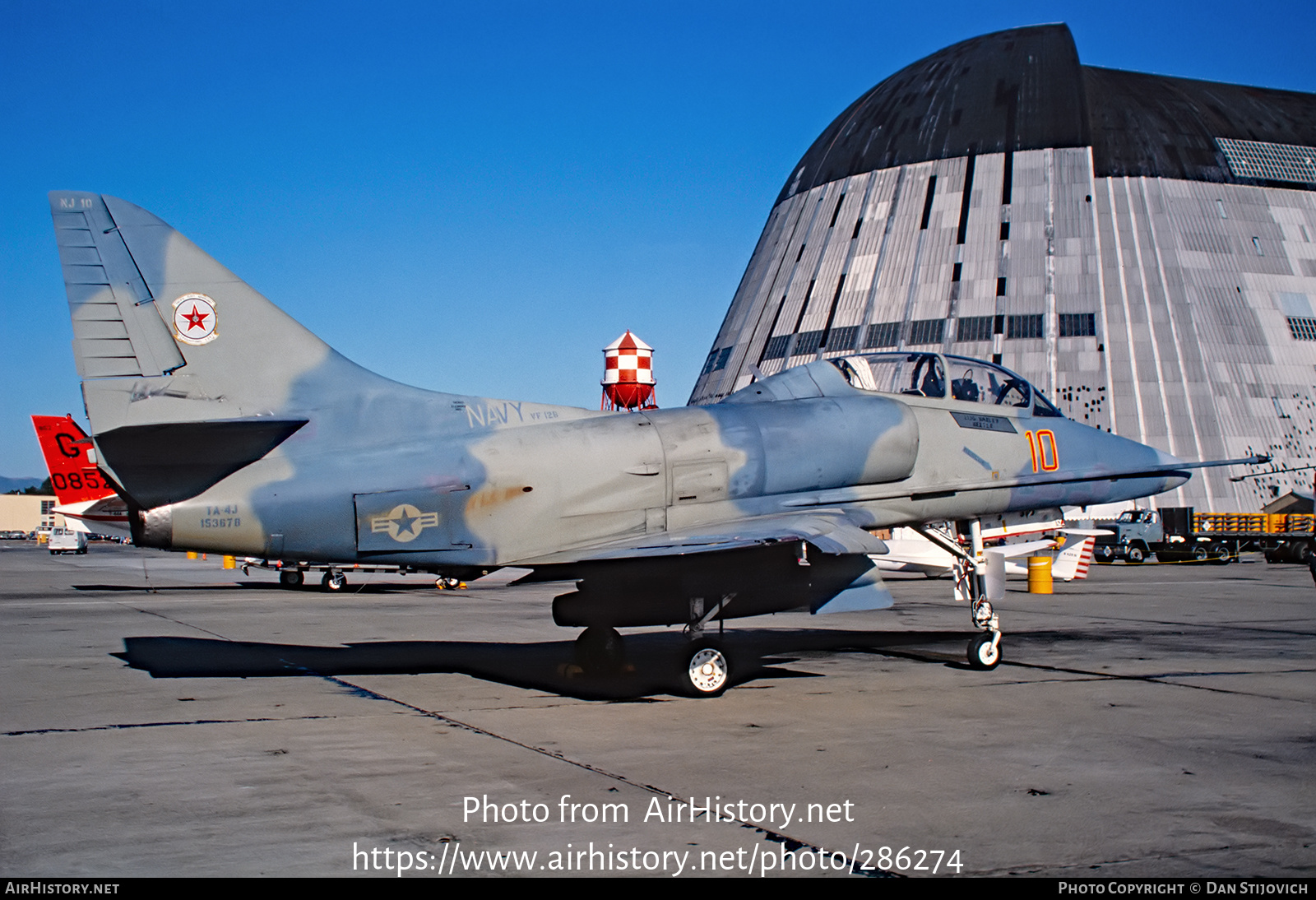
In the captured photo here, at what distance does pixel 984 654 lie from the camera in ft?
38.6

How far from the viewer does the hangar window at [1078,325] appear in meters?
51.9

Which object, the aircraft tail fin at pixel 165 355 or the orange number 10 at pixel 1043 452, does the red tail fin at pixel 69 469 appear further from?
the orange number 10 at pixel 1043 452

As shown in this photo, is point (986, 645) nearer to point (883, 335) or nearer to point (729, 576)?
point (729, 576)

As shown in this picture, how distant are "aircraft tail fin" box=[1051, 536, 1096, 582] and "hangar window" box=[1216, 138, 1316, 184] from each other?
37.8 m

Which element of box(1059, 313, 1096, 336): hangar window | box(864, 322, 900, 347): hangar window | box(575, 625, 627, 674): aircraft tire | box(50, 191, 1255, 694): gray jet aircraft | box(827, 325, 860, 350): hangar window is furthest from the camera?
box(827, 325, 860, 350): hangar window

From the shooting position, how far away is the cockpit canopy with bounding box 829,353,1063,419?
12.5 meters

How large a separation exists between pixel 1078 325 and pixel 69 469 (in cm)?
4451

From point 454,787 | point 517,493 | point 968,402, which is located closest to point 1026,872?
point 454,787

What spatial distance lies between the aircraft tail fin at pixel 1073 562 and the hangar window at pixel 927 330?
24.5 metres

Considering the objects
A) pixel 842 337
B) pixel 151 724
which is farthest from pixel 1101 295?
pixel 151 724

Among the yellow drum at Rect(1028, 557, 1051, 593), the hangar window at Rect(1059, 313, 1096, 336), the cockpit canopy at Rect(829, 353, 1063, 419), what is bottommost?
the yellow drum at Rect(1028, 557, 1051, 593)

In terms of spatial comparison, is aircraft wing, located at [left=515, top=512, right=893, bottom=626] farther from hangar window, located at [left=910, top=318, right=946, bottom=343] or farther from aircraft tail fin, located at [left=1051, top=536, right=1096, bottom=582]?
hangar window, located at [left=910, top=318, right=946, bottom=343]

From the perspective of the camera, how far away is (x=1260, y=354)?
2062 inches

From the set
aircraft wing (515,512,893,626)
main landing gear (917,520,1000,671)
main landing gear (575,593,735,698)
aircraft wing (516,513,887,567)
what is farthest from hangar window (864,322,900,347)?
main landing gear (575,593,735,698)
